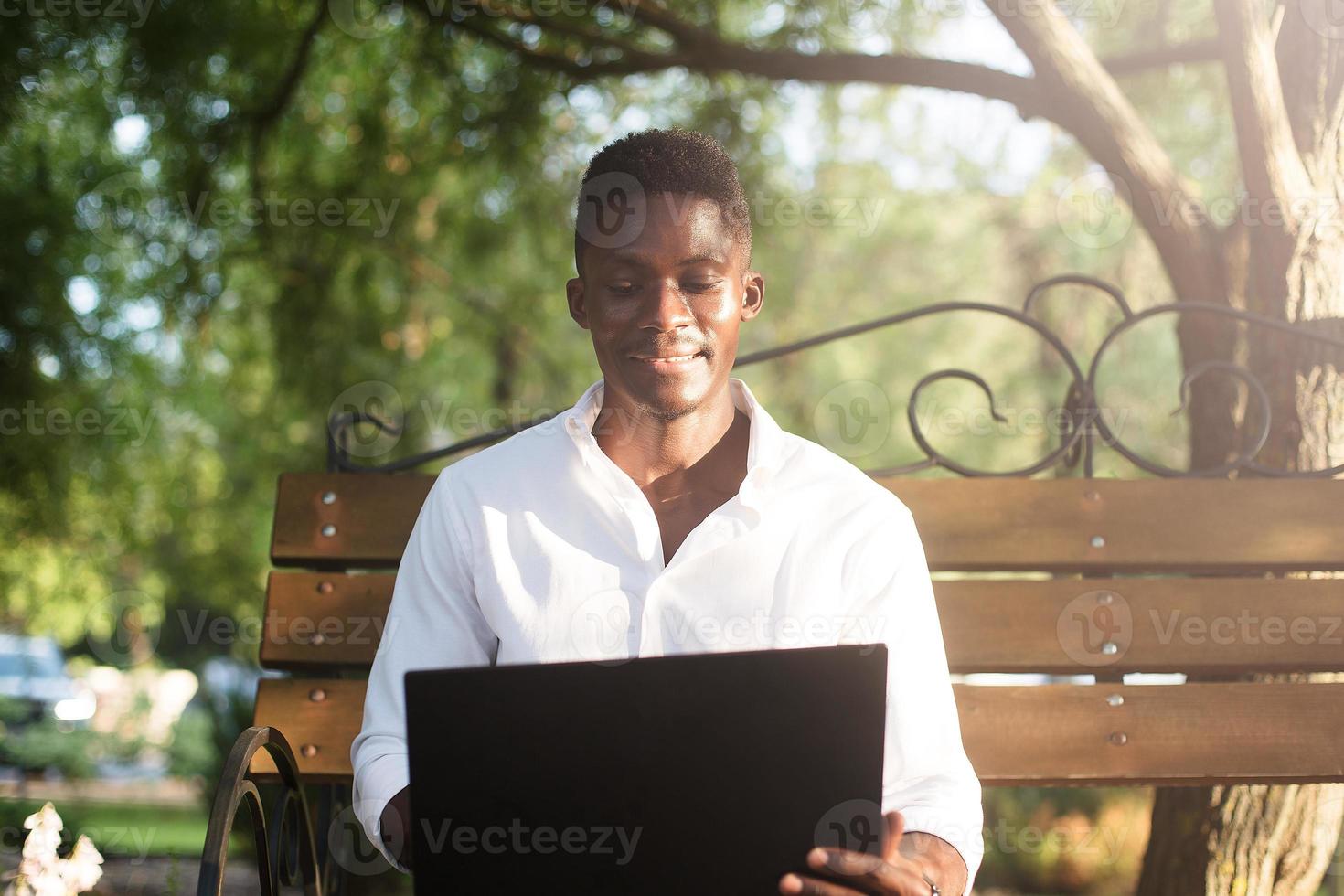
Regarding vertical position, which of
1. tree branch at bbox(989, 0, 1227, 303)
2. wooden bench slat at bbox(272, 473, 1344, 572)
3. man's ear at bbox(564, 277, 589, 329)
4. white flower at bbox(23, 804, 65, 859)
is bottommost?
white flower at bbox(23, 804, 65, 859)

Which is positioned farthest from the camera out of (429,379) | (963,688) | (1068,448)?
(429,379)

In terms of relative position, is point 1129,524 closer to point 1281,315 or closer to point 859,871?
point 1281,315

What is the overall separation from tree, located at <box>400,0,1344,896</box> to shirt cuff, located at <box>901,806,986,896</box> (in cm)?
159

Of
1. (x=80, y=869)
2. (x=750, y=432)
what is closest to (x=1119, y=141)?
(x=750, y=432)

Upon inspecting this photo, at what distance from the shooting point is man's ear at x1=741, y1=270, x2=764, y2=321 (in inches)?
98.2

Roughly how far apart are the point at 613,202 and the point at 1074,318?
1152 cm

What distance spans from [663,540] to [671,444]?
20 centimetres

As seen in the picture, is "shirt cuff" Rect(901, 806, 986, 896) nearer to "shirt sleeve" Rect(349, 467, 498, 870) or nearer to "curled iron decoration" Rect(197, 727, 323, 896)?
"shirt sleeve" Rect(349, 467, 498, 870)

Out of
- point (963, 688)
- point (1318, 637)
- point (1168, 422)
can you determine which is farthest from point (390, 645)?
point (1168, 422)

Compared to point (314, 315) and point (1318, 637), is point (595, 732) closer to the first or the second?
point (1318, 637)

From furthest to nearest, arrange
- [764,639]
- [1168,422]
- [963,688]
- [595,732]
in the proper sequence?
[1168,422], [963,688], [764,639], [595,732]

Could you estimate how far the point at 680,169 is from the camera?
7.63 ft

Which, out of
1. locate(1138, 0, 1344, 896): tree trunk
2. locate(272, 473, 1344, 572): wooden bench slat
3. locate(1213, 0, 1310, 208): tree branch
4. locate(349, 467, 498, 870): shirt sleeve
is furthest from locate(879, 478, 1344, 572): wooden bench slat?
locate(349, 467, 498, 870): shirt sleeve

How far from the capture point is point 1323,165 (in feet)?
11.6
